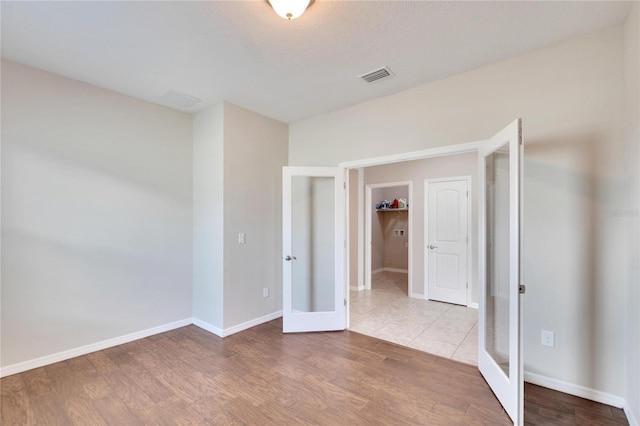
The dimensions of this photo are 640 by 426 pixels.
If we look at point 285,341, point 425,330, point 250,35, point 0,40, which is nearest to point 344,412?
point 285,341

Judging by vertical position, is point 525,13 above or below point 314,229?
above

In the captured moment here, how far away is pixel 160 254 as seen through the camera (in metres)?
3.53

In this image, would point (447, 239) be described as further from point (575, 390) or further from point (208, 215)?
point (208, 215)

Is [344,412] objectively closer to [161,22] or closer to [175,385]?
[175,385]

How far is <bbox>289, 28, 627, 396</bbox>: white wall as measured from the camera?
210cm

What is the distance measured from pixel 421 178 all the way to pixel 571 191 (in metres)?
3.03

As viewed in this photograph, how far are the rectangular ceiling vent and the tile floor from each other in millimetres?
2861

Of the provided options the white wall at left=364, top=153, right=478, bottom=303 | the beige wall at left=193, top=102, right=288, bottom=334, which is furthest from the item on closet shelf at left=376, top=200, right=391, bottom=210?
the beige wall at left=193, top=102, right=288, bottom=334

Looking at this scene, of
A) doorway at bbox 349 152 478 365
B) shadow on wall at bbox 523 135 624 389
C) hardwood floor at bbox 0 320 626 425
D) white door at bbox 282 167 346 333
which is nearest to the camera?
hardwood floor at bbox 0 320 626 425

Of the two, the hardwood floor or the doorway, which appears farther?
the doorway

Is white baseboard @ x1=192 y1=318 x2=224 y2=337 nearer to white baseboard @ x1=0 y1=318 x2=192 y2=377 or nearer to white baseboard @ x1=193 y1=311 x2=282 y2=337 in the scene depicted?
white baseboard @ x1=193 y1=311 x2=282 y2=337

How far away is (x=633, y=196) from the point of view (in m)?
1.92

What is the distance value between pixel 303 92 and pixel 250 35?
108 centimetres

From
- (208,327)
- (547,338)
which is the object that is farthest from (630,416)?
(208,327)
